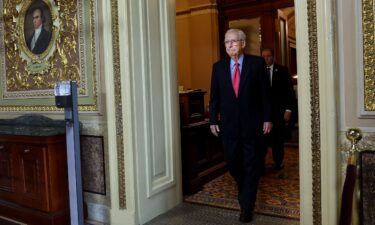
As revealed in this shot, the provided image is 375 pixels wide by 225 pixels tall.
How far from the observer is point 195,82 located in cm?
730

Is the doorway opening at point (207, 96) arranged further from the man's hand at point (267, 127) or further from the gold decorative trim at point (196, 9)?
the man's hand at point (267, 127)

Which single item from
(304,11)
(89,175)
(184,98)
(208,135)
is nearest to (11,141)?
(89,175)

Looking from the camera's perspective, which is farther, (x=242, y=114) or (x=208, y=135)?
(x=208, y=135)

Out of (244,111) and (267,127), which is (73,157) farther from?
(267,127)

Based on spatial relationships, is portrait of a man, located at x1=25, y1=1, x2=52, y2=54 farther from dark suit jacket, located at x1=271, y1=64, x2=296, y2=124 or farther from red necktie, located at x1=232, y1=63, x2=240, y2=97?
dark suit jacket, located at x1=271, y1=64, x2=296, y2=124

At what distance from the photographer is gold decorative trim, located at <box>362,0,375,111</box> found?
83.7 inches

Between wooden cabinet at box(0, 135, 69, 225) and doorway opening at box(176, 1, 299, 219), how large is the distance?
4.00 feet

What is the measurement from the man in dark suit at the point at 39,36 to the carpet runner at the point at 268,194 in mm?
2055

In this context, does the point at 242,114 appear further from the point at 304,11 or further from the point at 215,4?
the point at 215,4

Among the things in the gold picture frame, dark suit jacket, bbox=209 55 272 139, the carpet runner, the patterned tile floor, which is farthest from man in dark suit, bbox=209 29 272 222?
the gold picture frame

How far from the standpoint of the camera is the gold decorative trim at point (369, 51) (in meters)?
2.12

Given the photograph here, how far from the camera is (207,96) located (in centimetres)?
705

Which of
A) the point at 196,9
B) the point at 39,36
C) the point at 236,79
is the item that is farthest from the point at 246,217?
the point at 196,9

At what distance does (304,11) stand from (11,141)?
107 inches
